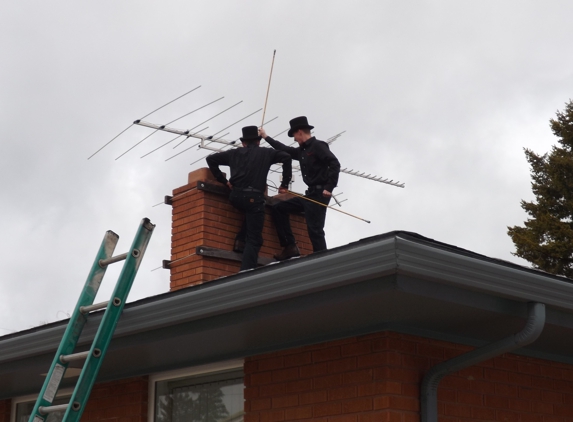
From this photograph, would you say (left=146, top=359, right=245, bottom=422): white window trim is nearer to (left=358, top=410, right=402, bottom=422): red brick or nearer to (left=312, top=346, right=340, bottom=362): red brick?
(left=312, top=346, right=340, bottom=362): red brick

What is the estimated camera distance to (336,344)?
5980 millimetres

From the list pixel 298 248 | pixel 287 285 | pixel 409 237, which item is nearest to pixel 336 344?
pixel 287 285

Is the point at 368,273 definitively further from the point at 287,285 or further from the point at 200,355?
the point at 200,355

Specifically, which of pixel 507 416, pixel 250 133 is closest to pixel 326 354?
pixel 507 416

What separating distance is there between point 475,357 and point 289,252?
15.1 ft

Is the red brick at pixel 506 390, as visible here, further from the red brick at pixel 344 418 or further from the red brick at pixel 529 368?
the red brick at pixel 344 418

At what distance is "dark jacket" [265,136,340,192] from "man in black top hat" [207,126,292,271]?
20cm

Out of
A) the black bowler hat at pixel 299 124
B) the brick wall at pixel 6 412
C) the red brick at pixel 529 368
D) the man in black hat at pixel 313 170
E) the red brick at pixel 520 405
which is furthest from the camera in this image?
the black bowler hat at pixel 299 124

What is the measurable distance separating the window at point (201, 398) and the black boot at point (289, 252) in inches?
115

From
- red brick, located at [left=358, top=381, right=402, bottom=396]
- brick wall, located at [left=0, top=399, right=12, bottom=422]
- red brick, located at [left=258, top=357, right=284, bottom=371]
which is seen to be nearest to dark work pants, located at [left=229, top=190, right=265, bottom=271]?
brick wall, located at [left=0, top=399, right=12, bottom=422]

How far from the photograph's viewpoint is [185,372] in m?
7.16

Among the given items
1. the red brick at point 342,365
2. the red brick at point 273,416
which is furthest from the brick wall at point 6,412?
the red brick at point 342,365

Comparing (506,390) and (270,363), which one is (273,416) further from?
→ (506,390)

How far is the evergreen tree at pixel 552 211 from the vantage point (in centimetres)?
2806
